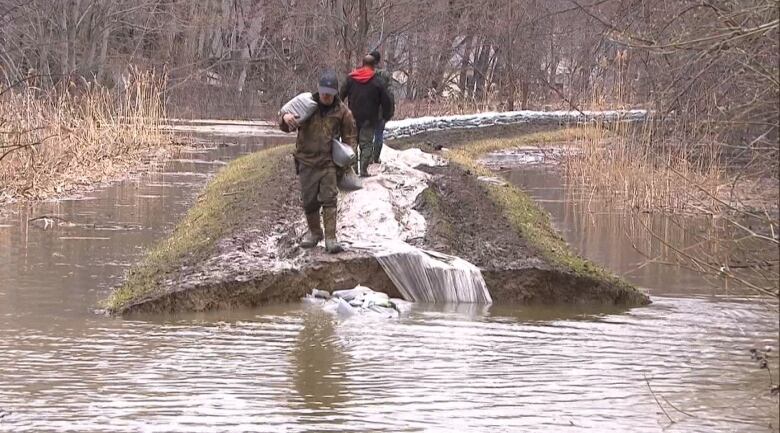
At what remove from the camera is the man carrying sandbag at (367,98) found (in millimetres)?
15484

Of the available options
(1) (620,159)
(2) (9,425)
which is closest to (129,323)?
(2) (9,425)

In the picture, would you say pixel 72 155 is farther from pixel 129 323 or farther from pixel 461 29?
pixel 461 29

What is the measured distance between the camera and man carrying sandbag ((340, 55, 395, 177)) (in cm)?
1548

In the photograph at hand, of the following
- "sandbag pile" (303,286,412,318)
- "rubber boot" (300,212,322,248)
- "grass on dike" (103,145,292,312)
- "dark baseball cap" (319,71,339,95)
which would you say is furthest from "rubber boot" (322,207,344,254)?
"grass on dike" (103,145,292,312)

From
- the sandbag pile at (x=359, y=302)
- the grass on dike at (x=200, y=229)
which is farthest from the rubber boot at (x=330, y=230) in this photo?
the grass on dike at (x=200, y=229)

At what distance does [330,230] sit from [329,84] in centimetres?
130

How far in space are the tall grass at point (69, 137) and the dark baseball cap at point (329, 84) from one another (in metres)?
4.65

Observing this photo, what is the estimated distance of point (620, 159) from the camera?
2198 centimetres

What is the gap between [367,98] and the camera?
15523mm

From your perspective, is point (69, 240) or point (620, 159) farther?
point (620, 159)

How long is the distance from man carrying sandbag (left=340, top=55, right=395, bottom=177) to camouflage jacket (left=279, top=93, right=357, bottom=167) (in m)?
3.31

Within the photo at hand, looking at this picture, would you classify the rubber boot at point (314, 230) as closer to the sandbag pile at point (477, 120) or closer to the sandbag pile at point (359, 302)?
the sandbag pile at point (359, 302)

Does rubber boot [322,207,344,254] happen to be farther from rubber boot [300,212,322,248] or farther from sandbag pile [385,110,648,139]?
sandbag pile [385,110,648,139]

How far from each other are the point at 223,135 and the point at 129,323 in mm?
26327
